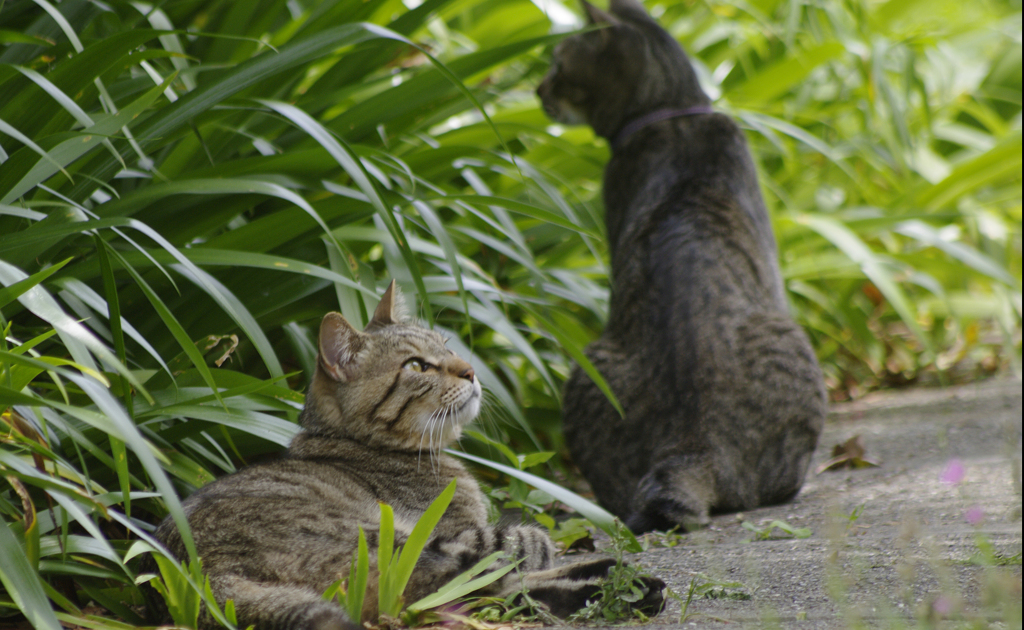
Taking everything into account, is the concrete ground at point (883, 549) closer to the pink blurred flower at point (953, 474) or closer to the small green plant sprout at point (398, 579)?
the pink blurred flower at point (953, 474)

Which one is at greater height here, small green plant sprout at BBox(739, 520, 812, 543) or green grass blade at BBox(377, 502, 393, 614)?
green grass blade at BBox(377, 502, 393, 614)

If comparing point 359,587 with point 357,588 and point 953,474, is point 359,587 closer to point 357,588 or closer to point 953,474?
point 357,588

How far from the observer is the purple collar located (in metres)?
2.84

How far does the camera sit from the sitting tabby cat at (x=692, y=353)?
2.21 m

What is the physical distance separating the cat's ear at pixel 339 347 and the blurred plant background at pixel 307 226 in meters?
0.10

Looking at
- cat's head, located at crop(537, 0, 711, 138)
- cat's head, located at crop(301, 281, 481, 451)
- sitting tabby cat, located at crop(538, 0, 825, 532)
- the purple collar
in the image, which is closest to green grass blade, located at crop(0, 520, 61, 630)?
cat's head, located at crop(301, 281, 481, 451)

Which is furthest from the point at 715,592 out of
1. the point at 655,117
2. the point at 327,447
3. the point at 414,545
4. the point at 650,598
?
the point at 655,117

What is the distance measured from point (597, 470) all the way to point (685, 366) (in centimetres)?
41

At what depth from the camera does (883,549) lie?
160cm

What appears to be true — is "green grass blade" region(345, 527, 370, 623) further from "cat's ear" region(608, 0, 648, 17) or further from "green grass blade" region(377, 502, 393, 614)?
"cat's ear" region(608, 0, 648, 17)

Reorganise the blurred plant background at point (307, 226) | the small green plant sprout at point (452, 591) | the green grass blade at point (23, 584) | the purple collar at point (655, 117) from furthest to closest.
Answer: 1. the purple collar at point (655, 117)
2. the blurred plant background at point (307, 226)
3. the small green plant sprout at point (452, 591)
4. the green grass blade at point (23, 584)

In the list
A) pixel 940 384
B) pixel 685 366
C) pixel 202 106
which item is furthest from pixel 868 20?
pixel 202 106

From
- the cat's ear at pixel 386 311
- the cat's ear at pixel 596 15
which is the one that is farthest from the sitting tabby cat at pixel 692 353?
the cat's ear at pixel 386 311

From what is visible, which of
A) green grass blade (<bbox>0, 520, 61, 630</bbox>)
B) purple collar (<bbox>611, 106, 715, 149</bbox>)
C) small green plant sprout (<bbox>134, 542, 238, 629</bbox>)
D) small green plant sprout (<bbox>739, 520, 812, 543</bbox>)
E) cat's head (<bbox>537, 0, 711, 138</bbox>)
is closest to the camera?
green grass blade (<bbox>0, 520, 61, 630</bbox>)
